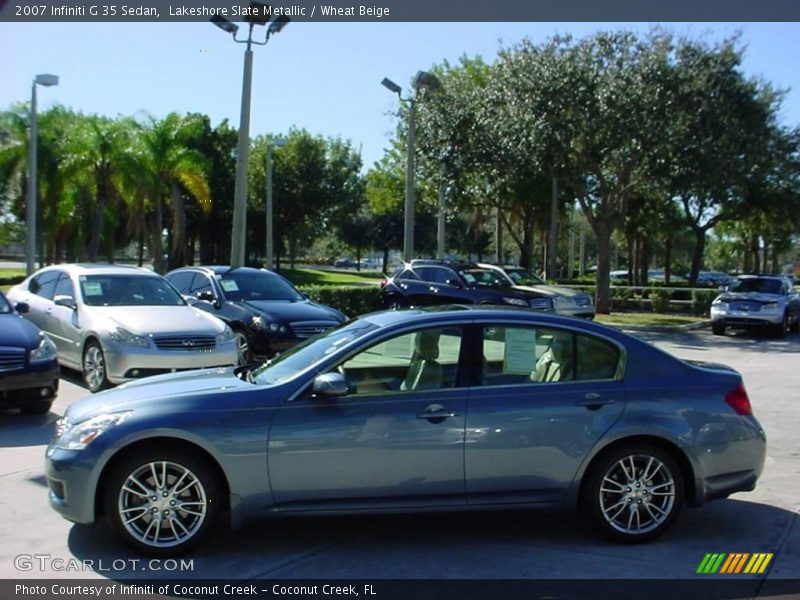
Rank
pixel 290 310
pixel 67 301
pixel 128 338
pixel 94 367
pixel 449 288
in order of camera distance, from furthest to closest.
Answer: pixel 449 288
pixel 290 310
pixel 67 301
pixel 94 367
pixel 128 338

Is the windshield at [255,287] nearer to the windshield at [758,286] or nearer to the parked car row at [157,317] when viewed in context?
the parked car row at [157,317]

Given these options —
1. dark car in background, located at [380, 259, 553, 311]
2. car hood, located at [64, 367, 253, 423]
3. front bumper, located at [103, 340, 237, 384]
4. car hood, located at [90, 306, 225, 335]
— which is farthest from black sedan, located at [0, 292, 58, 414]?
dark car in background, located at [380, 259, 553, 311]

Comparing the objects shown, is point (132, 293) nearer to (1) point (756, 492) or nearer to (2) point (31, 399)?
(2) point (31, 399)

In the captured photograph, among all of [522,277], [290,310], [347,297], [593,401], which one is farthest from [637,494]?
[522,277]

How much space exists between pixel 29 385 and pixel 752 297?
751 inches

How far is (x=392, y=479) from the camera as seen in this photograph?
5301 millimetres

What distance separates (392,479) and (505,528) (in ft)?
3.52

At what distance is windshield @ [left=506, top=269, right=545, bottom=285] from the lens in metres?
23.9

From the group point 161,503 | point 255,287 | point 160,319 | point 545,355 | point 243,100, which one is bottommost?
point 161,503

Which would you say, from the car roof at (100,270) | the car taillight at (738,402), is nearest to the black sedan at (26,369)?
the car roof at (100,270)

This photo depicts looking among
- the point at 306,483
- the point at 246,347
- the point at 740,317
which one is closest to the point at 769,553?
the point at 306,483

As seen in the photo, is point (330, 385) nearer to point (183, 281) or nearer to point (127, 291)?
point (127, 291)

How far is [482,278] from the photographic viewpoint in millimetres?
21891

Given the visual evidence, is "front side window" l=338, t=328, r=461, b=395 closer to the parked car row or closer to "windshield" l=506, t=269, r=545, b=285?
the parked car row
